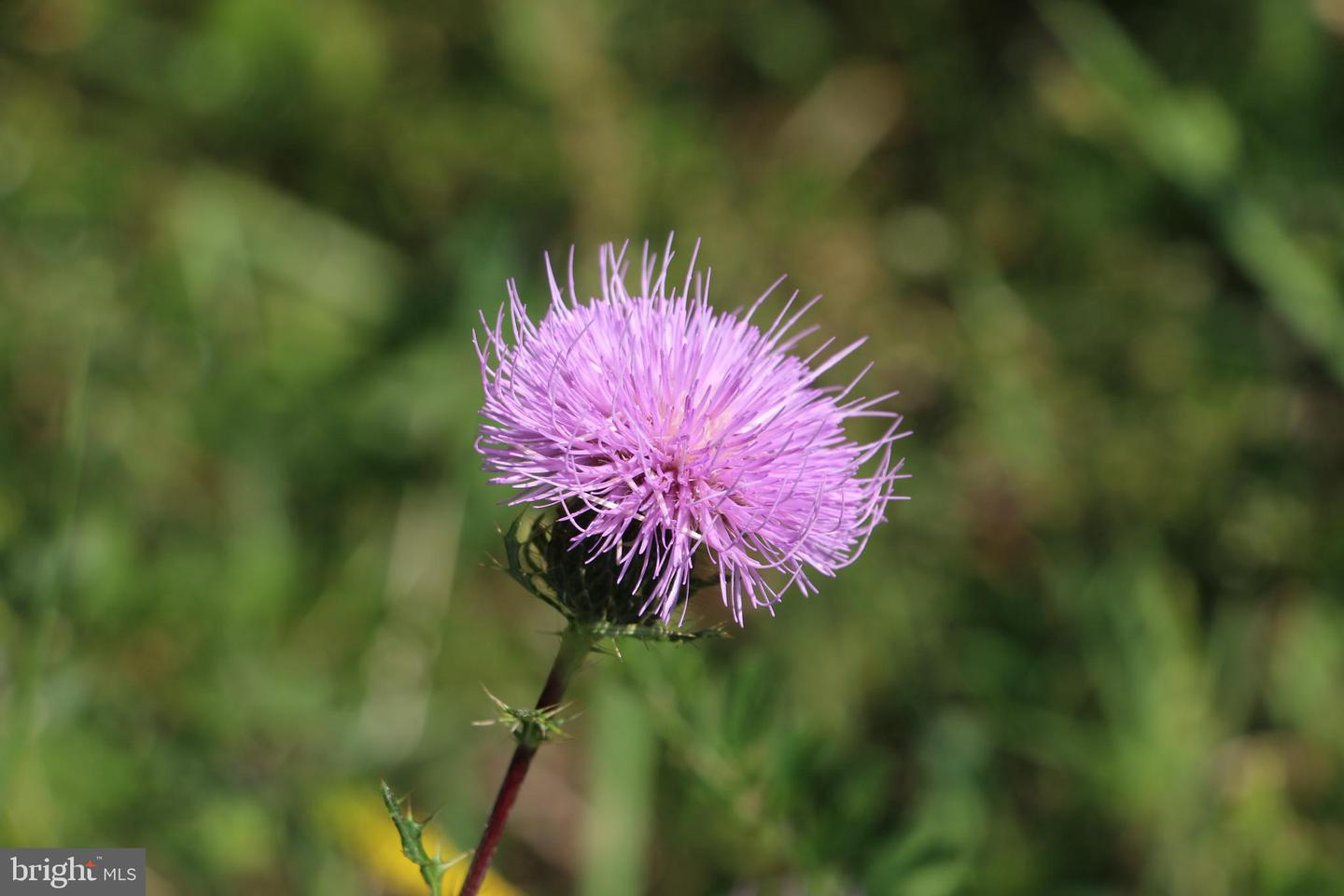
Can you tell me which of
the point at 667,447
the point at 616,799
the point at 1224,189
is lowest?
the point at 616,799

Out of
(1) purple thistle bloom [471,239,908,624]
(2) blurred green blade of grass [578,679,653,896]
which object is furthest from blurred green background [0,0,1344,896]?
(1) purple thistle bloom [471,239,908,624]

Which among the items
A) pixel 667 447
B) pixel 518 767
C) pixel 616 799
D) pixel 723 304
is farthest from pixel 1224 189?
pixel 518 767

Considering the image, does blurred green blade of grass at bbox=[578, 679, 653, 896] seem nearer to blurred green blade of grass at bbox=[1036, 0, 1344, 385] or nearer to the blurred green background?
the blurred green background

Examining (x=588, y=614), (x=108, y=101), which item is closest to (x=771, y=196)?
(x=108, y=101)

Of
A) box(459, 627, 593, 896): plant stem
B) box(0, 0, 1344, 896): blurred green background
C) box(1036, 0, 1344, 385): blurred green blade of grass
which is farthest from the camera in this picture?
box(1036, 0, 1344, 385): blurred green blade of grass

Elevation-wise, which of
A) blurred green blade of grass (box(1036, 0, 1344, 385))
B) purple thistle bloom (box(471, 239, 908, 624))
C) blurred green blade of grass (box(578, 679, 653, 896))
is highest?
blurred green blade of grass (box(1036, 0, 1344, 385))

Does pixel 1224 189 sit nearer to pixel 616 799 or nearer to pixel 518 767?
pixel 616 799
